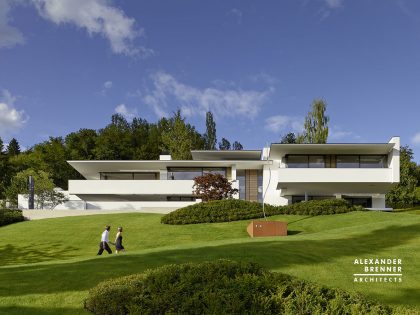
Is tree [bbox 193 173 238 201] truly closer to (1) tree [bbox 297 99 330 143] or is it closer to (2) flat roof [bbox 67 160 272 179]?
(2) flat roof [bbox 67 160 272 179]

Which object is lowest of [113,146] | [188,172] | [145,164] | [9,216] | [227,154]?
[9,216]

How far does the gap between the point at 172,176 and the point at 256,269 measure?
36724 millimetres

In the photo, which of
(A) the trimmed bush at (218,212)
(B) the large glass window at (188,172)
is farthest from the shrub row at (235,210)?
(B) the large glass window at (188,172)

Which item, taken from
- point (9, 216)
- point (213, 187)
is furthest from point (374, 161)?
point (9, 216)

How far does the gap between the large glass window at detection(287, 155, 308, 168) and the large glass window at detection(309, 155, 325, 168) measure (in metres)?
0.48

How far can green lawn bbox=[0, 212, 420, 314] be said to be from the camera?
36.7 feet

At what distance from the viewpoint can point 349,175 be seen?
38.6m

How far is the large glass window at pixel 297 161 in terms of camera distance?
41469 mm

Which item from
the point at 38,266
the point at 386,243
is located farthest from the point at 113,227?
the point at 386,243

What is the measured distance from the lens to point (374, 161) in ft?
136

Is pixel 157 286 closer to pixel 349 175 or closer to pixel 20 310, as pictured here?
pixel 20 310

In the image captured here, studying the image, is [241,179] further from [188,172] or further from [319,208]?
Answer: [319,208]

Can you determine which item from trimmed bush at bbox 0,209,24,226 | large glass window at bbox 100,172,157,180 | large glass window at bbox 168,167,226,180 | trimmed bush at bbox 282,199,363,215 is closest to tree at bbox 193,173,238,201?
trimmed bush at bbox 282,199,363,215

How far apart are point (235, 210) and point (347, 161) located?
644 inches
